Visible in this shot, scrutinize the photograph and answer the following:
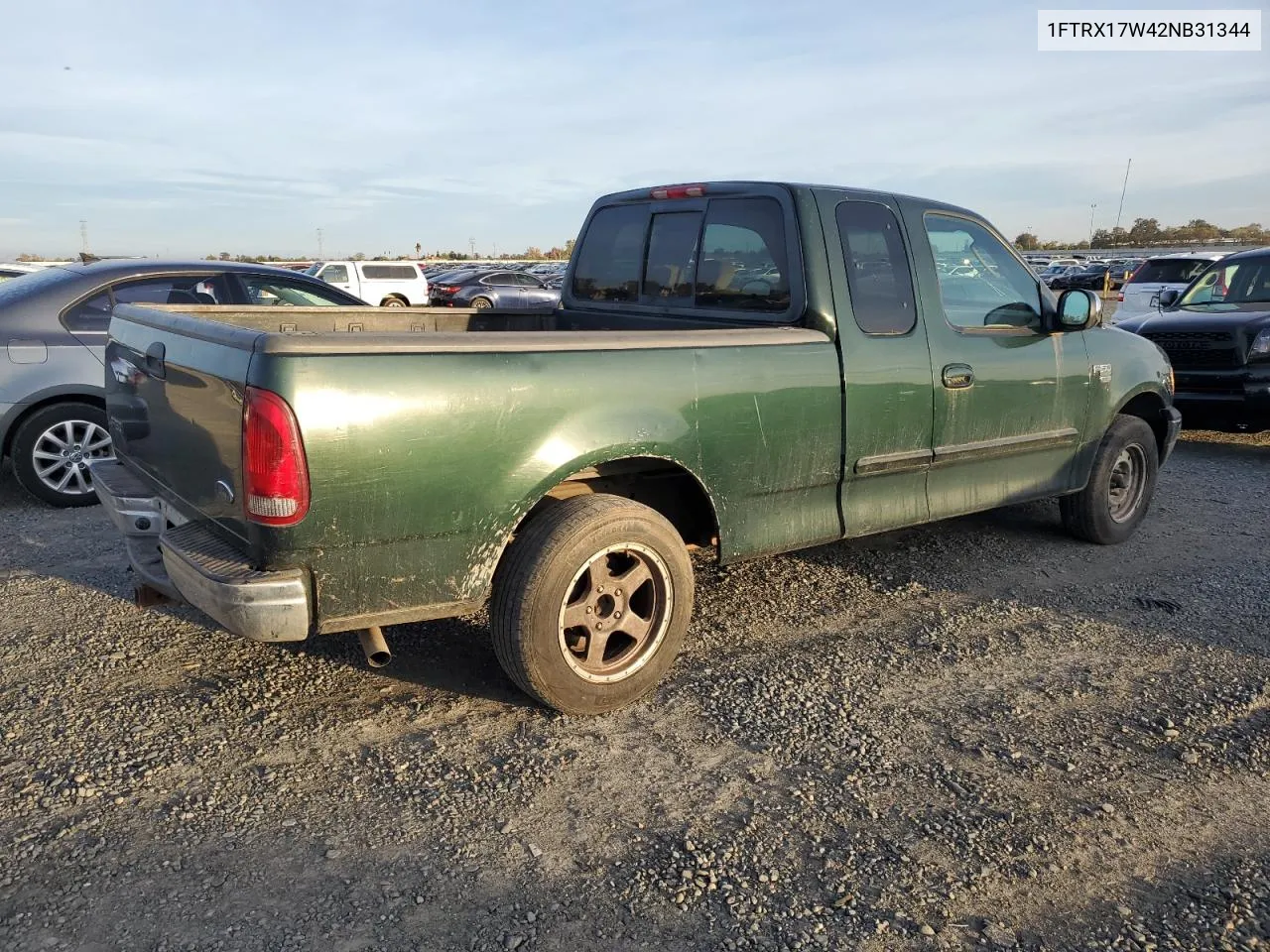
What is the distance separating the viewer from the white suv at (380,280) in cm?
2752

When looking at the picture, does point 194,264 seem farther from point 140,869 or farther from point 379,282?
point 379,282

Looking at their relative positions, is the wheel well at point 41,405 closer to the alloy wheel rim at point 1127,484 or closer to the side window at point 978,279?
the side window at point 978,279

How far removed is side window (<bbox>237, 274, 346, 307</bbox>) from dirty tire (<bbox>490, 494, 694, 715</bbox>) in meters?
4.25

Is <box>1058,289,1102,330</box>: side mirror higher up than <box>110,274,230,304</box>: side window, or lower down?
lower down

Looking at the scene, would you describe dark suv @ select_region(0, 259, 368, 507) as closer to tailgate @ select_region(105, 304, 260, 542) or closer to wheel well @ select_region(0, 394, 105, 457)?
wheel well @ select_region(0, 394, 105, 457)

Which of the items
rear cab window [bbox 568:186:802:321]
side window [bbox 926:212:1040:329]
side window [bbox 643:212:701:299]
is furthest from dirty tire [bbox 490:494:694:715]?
side window [bbox 926:212:1040:329]

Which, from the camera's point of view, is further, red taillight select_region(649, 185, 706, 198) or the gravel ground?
red taillight select_region(649, 185, 706, 198)

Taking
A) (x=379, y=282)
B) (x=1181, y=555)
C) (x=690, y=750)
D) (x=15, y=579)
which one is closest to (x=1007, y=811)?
(x=690, y=750)

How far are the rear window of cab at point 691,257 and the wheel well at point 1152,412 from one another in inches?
102

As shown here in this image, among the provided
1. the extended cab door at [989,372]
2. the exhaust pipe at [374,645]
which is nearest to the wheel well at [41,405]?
the exhaust pipe at [374,645]

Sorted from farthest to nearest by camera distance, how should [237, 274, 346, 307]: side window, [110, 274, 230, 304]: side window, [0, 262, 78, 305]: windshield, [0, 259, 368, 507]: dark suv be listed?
1. [237, 274, 346, 307]: side window
2. [110, 274, 230, 304]: side window
3. [0, 262, 78, 305]: windshield
4. [0, 259, 368, 507]: dark suv

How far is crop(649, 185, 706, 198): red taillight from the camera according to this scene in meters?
4.58

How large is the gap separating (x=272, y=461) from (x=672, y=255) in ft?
8.24

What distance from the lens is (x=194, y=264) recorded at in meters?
6.73
